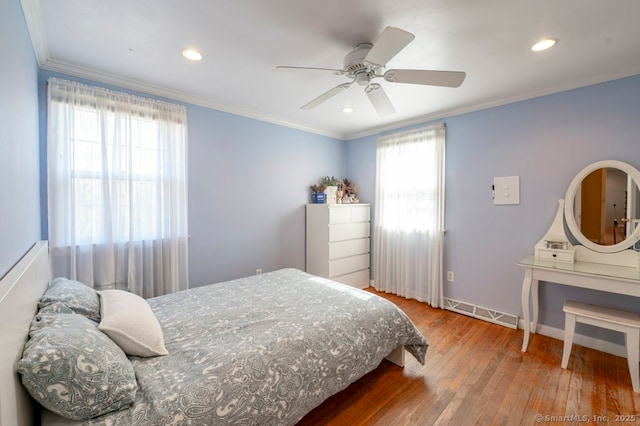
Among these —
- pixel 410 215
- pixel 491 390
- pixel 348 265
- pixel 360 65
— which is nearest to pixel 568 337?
pixel 491 390

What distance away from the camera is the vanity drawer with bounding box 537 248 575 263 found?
2362mm

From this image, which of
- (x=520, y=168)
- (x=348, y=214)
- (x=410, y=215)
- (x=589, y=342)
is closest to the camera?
(x=589, y=342)

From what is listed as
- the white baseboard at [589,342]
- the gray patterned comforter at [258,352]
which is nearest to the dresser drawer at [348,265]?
the gray patterned comforter at [258,352]

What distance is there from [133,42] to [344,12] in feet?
4.95

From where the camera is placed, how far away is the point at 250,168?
11.2 ft

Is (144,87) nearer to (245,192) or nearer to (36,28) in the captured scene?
(36,28)

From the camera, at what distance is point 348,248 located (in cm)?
390

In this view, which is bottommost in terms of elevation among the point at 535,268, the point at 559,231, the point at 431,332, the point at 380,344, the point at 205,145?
the point at 431,332

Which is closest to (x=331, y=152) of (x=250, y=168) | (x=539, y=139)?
(x=250, y=168)

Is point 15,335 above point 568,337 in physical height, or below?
above

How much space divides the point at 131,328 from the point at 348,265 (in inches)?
115

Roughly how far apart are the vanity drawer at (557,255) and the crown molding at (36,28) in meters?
4.15

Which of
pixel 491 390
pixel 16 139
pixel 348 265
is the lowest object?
pixel 491 390

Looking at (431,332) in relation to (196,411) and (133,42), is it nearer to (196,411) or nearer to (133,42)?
(196,411)
